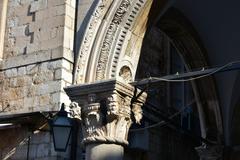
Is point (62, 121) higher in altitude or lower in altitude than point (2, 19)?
lower

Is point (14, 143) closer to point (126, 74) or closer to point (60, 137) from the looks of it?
point (60, 137)

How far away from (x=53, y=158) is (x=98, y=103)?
0.80 metres

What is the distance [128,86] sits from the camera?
650cm

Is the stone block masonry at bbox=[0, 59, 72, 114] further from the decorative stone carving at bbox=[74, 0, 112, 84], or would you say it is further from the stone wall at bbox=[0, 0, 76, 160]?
the decorative stone carving at bbox=[74, 0, 112, 84]

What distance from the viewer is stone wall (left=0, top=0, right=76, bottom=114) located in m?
6.86

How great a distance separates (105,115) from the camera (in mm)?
6430

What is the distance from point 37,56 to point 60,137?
1330 mm

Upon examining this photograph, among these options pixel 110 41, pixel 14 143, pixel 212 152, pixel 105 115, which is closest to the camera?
pixel 105 115

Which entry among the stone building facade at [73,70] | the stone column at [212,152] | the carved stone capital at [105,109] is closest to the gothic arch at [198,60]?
the stone column at [212,152]

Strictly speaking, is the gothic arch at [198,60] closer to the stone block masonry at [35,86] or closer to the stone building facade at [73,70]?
the stone building facade at [73,70]

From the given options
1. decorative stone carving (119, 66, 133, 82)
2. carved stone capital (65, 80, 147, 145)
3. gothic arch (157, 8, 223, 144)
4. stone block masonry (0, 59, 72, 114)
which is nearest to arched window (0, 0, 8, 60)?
stone block masonry (0, 59, 72, 114)

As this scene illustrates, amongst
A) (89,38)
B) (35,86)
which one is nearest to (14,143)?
(35,86)

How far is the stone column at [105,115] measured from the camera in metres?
6.37

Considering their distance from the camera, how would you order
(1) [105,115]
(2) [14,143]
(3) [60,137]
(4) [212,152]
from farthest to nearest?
(4) [212,152], (2) [14,143], (1) [105,115], (3) [60,137]
